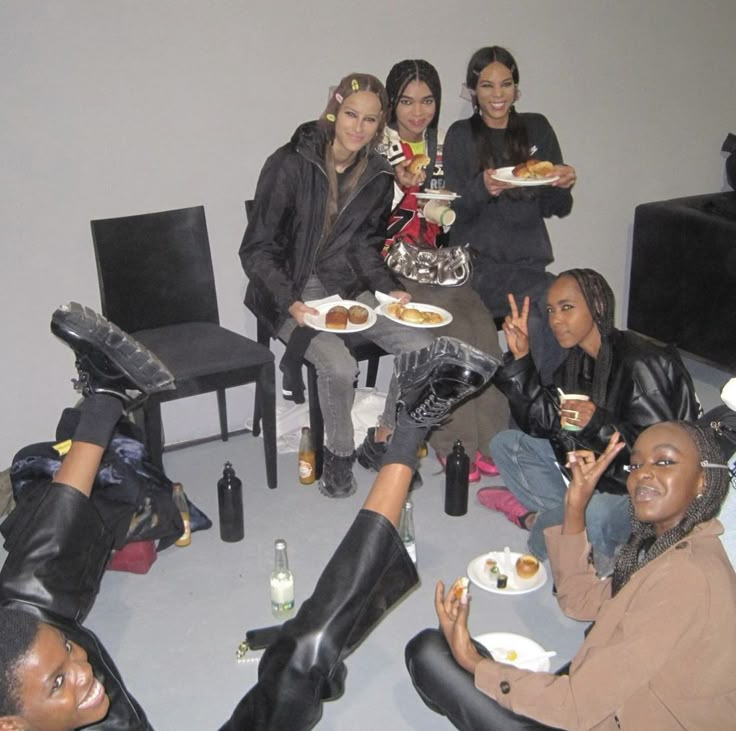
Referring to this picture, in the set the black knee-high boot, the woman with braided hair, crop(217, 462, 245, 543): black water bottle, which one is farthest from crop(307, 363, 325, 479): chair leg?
the black knee-high boot

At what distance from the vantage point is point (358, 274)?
12.9ft

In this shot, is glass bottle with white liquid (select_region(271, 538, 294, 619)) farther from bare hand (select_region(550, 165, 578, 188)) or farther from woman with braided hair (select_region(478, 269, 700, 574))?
bare hand (select_region(550, 165, 578, 188))

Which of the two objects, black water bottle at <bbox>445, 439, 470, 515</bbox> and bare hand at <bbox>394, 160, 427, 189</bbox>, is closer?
black water bottle at <bbox>445, 439, 470, 515</bbox>

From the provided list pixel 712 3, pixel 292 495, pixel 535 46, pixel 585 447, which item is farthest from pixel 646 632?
pixel 712 3

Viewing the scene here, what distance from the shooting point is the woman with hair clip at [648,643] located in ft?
5.99

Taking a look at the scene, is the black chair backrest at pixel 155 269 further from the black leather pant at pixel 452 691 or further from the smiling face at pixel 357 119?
the black leather pant at pixel 452 691

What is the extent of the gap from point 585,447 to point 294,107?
6.55 feet

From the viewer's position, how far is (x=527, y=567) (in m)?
3.18

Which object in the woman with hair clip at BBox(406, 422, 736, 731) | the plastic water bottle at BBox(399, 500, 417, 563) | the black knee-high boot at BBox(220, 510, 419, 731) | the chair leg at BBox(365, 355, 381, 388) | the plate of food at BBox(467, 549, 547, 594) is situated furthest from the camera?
the chair leg at BBox(365, 355, 381, 388)

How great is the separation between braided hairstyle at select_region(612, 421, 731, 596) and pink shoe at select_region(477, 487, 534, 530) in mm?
1262

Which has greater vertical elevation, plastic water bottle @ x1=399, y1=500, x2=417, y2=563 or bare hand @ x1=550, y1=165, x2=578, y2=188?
bare hand @ x1=550, y1=165, x2=578, y2=188

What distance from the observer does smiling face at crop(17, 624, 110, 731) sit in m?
1.62

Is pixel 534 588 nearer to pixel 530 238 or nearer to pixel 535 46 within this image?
pixel 530 238

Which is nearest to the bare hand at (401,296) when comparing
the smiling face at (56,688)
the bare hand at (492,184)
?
the bare hand at (492,184)
